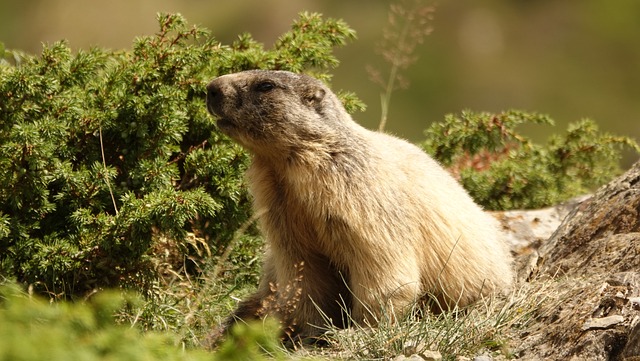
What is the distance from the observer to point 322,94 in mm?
7004

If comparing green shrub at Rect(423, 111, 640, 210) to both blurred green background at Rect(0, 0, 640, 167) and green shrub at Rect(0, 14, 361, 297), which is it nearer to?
green shrub at Rect(0, 14, 361, 297)

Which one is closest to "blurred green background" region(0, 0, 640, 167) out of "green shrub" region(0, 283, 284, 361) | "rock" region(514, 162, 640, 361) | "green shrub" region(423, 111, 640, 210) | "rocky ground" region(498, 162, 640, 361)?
"green shrub" region(423, 111, 640, 210)

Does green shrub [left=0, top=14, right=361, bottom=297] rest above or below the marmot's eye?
below

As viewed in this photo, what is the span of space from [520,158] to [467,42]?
2470 cm

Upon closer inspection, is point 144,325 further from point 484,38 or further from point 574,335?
point 484,38

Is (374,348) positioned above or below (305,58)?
below

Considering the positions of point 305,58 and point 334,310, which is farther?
point 305,58

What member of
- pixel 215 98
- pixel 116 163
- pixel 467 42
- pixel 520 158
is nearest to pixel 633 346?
pixel 215 98

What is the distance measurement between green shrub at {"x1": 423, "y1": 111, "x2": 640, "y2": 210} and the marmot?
2.18 meters

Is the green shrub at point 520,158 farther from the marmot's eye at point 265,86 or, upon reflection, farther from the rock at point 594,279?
the marmot's eye at point 265,86

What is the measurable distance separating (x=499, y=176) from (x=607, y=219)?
222 centimetres

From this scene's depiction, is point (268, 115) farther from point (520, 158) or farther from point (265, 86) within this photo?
point (520, 158)

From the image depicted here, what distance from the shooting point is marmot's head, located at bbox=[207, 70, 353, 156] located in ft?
22.2

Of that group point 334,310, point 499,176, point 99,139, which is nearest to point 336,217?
point 334,310
